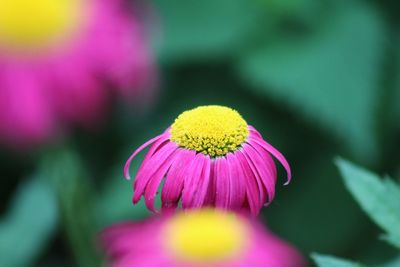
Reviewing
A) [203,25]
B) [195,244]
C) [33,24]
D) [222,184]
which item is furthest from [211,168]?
[203,25]

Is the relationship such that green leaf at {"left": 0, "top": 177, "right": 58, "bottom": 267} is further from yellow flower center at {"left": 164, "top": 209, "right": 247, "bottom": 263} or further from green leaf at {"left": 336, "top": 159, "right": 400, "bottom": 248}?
green leaf at {"left": 336, "top": 159, "right": 400, "bottom": 248}

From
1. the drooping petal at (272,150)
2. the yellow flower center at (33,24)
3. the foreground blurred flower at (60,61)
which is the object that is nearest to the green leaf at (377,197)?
the drooping petal at (272,150)

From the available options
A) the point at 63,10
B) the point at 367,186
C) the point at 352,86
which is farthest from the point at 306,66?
the point at 367,186

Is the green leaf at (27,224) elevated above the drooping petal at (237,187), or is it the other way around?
the drooping petal at (237,187)

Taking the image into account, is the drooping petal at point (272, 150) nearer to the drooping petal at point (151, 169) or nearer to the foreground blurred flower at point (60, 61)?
the drooping petal at point (151, 169)

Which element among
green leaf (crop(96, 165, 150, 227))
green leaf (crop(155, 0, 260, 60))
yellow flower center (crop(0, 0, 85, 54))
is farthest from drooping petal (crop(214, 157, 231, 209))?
green leaf (crop(155, 0, 260, 60))

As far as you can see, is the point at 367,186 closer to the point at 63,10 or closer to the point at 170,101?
the point at 63,10

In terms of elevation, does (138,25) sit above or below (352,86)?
above
